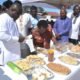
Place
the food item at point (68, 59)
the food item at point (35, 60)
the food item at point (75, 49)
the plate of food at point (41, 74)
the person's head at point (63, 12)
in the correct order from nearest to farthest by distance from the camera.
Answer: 1. the plate of food at point (41, 74)
2. the food item at point (35, 60)
3. the food item at point (68, 59)
4. the food item at point (75, 49)
5. the person's head at point (63, 12)

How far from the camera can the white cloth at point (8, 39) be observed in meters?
2.39

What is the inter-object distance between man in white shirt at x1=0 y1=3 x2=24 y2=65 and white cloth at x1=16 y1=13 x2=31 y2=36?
2.99 feet

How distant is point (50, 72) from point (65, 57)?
0.47 m

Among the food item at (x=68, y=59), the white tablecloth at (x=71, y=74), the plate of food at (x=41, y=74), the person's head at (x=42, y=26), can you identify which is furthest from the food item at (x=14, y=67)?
the person's head at (x=42, y=26)

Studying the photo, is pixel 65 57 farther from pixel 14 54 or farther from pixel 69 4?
pixel 69 4

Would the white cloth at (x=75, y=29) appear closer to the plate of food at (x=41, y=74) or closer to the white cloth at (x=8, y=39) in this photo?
the white cloth at (x=8, y=39)

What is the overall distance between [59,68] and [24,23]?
1.52 meters

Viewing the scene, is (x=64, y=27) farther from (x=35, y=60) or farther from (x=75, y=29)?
(x=35, y=60)

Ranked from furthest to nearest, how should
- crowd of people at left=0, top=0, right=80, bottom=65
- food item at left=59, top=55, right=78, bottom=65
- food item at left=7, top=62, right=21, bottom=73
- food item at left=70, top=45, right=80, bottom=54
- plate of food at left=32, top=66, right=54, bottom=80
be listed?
food item at left=70, top=45, right=80, bottom=54
crowd of people at left=0, top=0, right=80, bottom=65
food item at left=59, top=55, right=78, bottom=65
food item at left=7, top=62, right=21, bottom=73
plate of food at left=32, top=66, right=54, bottom=80

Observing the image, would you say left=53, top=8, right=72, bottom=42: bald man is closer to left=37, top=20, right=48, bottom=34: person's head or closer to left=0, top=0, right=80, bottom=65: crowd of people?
left=0, top=0, right=80, bottom=65: crowd of people

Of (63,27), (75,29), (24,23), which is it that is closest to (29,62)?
(24,23)

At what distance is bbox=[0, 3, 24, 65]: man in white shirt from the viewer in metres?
2.39

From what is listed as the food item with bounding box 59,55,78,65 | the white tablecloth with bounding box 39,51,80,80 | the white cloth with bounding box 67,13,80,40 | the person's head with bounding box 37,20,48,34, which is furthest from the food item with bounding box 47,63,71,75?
the white cloth with bounding box 67,13,80,40

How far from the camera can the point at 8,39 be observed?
2.41m
